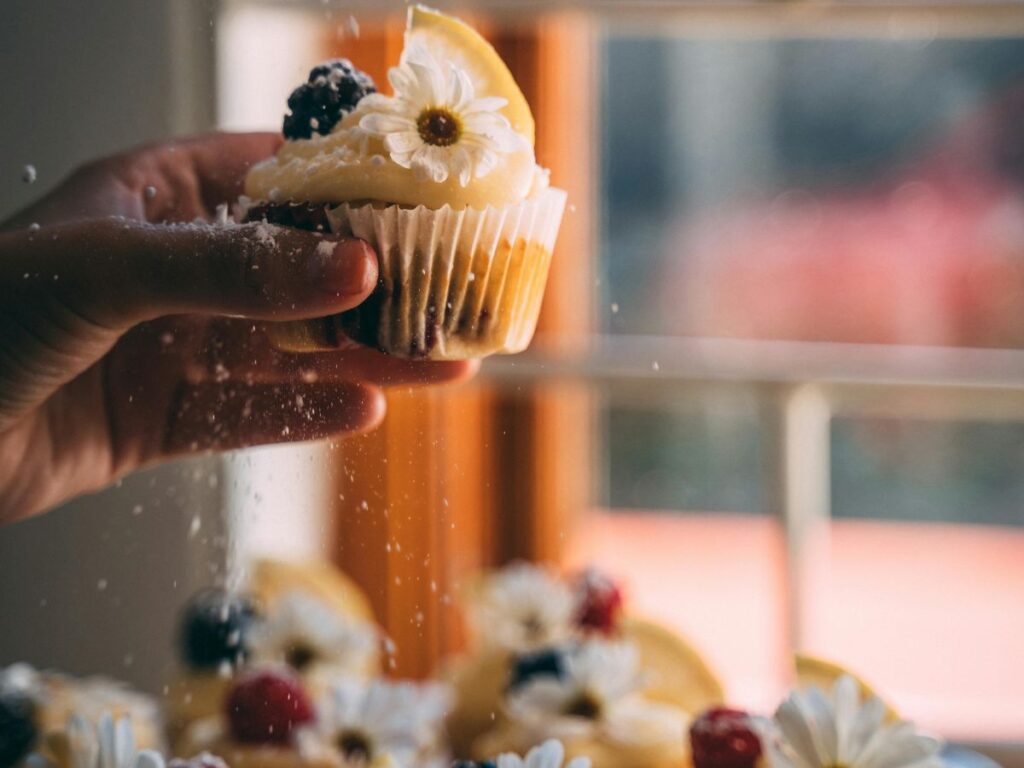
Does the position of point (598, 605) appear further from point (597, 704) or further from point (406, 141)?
point (406, 141)

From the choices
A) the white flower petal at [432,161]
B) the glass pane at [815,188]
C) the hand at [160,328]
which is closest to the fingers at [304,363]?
the hand at [160,328]

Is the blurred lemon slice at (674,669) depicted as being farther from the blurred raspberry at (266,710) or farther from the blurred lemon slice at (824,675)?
the blurred raspberry at (266,710)

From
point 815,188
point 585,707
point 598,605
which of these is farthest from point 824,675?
point 815,188

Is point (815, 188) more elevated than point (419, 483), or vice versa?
point (815, 188)

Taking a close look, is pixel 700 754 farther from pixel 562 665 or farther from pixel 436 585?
pixel 436 585

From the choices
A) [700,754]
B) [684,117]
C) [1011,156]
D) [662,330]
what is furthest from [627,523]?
[700,754]

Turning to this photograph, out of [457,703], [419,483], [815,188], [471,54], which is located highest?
[815,188]

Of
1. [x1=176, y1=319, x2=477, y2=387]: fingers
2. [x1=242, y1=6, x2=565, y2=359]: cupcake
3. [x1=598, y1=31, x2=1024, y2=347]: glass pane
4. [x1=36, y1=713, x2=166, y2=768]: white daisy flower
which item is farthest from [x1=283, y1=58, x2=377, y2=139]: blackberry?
[x1=598, y1=31, x2=1024, y2=347]: glass pane
